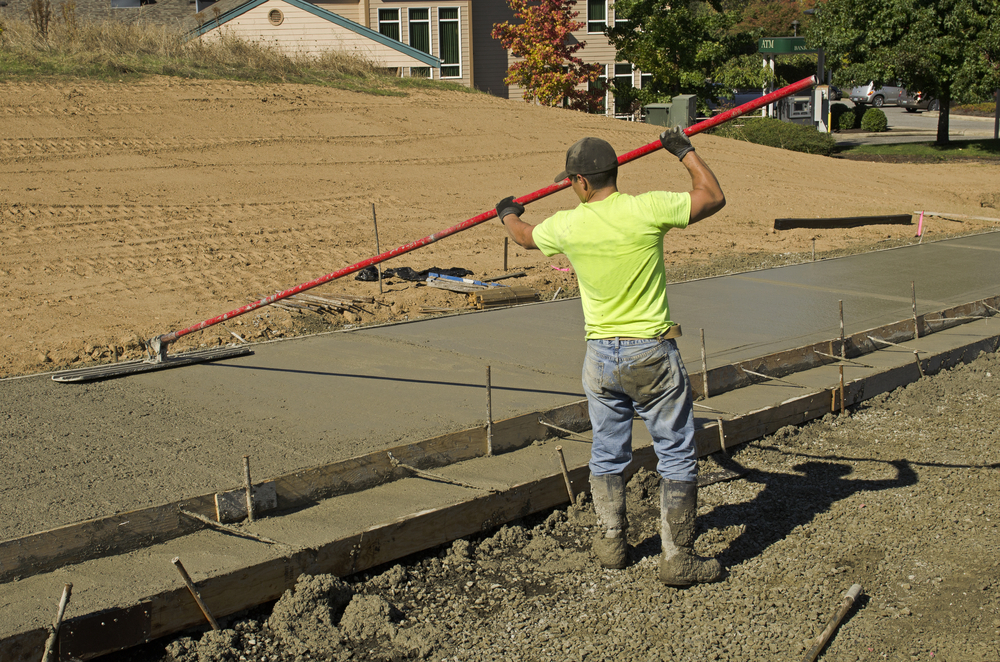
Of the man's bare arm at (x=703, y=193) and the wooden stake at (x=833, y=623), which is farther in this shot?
the man's bare arm at (x=703, y=193)

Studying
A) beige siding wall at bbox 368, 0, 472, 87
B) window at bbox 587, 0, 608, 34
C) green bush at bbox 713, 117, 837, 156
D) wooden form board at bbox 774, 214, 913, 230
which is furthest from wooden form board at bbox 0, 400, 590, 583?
window at bbox 587, 0, 608, 34

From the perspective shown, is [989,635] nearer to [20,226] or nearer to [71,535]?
[71,535]

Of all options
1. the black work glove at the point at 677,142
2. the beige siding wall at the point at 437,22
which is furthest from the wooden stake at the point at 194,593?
the beige siding wall at the point at 437,22

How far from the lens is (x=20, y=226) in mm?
11828

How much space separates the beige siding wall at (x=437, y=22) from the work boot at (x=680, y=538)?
26.5 metres

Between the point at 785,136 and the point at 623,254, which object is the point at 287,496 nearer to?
the point at 623,254

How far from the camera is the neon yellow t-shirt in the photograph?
3.92m

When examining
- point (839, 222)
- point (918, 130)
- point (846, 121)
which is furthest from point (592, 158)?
point (918, 130)

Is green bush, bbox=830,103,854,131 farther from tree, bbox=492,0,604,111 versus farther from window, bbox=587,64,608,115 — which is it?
tree, bbox=492,0,604,111

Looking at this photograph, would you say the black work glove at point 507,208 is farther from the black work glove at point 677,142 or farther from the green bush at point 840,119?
the green bush at point 840,119

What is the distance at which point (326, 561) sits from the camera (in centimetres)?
398

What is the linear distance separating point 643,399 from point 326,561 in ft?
5.15

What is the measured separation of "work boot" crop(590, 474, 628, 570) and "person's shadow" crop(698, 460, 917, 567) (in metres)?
0.55

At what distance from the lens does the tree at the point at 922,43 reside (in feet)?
78.2
